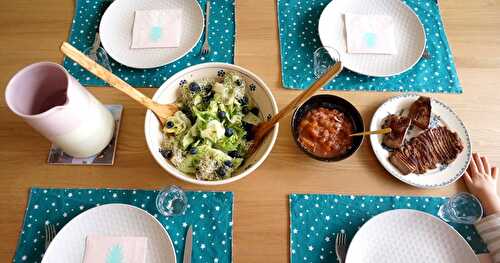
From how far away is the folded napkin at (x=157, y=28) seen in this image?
3.82ft

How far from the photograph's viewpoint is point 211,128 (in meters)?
0.93

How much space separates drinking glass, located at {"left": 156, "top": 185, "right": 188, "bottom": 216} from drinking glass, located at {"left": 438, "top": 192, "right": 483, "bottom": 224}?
751mm

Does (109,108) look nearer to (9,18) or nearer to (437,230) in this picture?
(9,18)

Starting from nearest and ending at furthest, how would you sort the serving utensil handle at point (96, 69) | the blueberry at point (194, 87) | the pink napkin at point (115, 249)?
the serving utensil handle at point (96, 69) → the pink napkin at point (115, 249) → the blueberry at point (194, 87)

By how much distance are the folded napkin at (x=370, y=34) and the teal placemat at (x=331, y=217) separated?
0.52 m

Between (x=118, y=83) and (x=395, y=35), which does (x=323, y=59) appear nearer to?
(x=395, y=35)

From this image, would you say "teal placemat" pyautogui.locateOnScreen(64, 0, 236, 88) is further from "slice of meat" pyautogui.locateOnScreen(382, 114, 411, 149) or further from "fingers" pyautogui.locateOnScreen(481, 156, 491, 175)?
"fingers" pyautogui.locateOnScreen(481, 156, 491, 175)

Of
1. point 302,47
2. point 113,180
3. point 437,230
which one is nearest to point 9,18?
point 113,180

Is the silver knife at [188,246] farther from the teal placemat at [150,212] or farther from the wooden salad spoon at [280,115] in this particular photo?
the wooden salad spoon at [280,115]

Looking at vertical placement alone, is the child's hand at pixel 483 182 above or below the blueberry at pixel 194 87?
below

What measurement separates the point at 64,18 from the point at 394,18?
125cm

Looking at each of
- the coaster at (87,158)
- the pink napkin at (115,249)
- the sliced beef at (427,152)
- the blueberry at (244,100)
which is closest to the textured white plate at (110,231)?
the pink napkin at (115,249)

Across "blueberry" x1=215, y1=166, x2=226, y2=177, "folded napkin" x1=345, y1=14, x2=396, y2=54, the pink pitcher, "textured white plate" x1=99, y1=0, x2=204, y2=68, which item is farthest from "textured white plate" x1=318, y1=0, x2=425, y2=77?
the pink pitcher

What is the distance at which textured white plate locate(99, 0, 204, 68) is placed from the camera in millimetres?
1141
